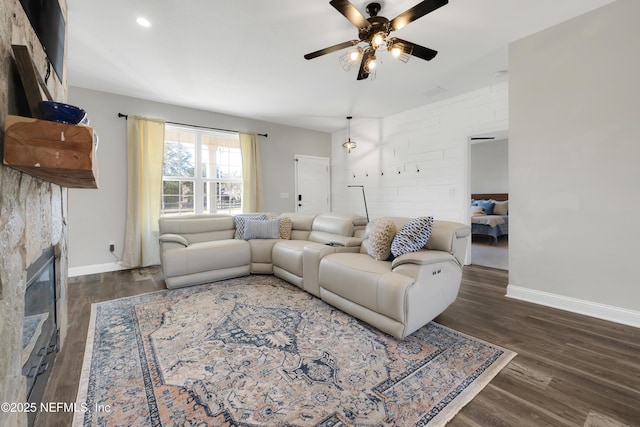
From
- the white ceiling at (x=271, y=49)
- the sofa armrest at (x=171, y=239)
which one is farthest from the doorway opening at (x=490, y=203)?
the sofa armrest at (x=171, y=239)

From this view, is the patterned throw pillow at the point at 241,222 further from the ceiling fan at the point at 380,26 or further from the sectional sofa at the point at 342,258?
the ceiling fan at the point at 380,26

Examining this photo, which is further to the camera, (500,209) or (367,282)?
(500,209)

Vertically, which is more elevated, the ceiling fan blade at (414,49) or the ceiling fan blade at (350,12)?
the ceiling fan blade at (350,12)

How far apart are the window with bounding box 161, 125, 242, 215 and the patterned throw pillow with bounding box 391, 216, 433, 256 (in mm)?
3765

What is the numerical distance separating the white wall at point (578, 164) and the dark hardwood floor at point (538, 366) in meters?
0.33

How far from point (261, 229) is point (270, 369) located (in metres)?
2.40


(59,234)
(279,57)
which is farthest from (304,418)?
(279,57)

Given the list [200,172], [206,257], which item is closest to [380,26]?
[206,257]

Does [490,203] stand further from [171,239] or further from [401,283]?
[171,239]

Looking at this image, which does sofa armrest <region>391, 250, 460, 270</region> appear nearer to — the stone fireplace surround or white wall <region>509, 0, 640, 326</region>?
white wall <region>509, 0, 640, 326</region>

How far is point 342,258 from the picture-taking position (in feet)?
8.15

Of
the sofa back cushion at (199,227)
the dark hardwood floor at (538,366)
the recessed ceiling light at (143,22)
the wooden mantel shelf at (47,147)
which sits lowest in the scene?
the dark hardwood floor at (538,366)

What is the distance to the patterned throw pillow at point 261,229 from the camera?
3.86 metres

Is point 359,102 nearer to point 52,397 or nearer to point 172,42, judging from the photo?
point 172,42
